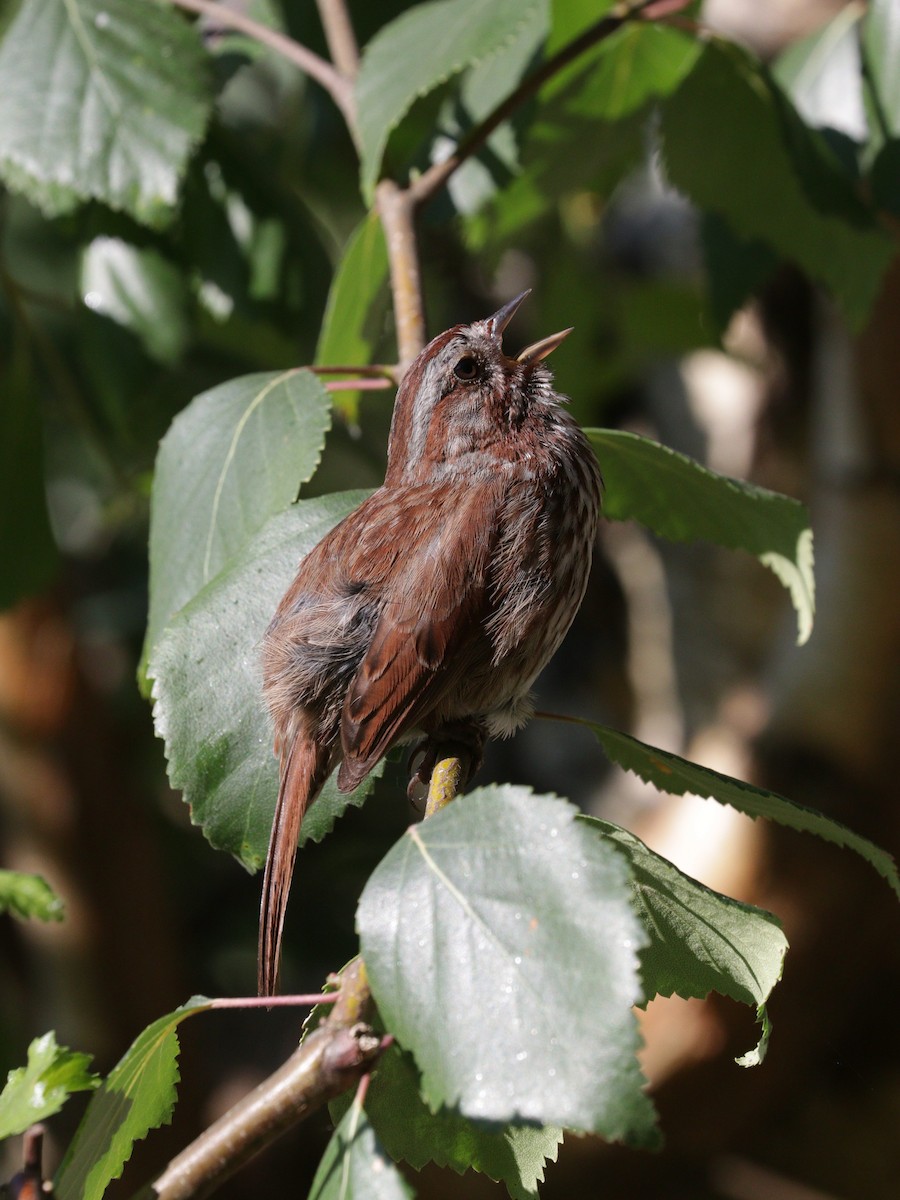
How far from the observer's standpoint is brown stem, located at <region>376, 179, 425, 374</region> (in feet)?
6.64

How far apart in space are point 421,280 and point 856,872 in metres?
2.92

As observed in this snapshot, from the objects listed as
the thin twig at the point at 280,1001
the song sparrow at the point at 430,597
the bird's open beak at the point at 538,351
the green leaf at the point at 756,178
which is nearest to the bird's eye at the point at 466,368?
the song sparrow at the point at 430,597

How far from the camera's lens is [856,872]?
4.31 m

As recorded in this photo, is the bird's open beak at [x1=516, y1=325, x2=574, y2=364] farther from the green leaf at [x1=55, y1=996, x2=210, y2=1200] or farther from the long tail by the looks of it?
the green leaf at [x1=55, y1=996, x2=210, y2=1200]

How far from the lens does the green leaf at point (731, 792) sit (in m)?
1.55

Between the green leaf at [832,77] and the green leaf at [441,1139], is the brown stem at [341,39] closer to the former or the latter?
the green leaf at [832,77]

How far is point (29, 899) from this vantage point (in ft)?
5.65

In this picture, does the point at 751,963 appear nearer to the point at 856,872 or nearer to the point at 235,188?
the point at 235,188

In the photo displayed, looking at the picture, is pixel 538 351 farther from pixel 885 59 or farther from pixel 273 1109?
pixel 273 1109

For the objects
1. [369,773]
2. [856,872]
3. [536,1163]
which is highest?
[369,773]

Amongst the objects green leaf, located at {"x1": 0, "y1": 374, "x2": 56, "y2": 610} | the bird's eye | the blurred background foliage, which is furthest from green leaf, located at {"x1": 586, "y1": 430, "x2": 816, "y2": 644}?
green leaf, located at {"x1": 0, "y1": 374, "x2": 56, "y2": 610}

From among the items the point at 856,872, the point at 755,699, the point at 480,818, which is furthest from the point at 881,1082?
the point at 480,818

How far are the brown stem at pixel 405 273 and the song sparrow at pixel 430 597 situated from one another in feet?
0.12

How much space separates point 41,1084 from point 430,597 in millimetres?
795
